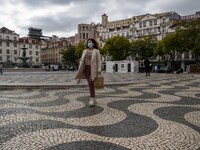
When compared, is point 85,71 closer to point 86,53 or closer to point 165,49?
point 86,53

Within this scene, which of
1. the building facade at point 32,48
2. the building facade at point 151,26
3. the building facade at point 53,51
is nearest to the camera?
the building facade at point 151,26

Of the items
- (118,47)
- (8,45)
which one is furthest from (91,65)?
(8,45)

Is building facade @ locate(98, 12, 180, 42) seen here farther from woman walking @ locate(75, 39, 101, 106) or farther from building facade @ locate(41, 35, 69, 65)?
woman walking @ locate(75, 39, 101, 106)

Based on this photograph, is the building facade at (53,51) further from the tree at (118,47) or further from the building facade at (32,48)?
the tree at (118,47)

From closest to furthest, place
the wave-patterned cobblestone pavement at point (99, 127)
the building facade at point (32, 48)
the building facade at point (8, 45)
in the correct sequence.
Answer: the wave-patterned cobblestone pavement at point (99, 127)
the building facade at point (8, 45)
the building facade at point (32, 48)

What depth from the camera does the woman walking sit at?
7160 mm

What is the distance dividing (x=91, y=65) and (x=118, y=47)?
55.8 m

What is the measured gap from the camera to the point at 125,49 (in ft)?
206

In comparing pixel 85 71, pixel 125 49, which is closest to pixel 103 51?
pixel 125 49

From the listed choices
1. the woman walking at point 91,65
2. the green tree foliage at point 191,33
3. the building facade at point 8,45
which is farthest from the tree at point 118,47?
the building facade at point 8,45

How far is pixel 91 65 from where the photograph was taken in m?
7.15

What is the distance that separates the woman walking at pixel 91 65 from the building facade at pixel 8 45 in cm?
10244

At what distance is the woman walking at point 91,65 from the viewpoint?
23.5ft

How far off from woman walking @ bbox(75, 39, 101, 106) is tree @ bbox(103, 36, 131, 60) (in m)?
55.3
